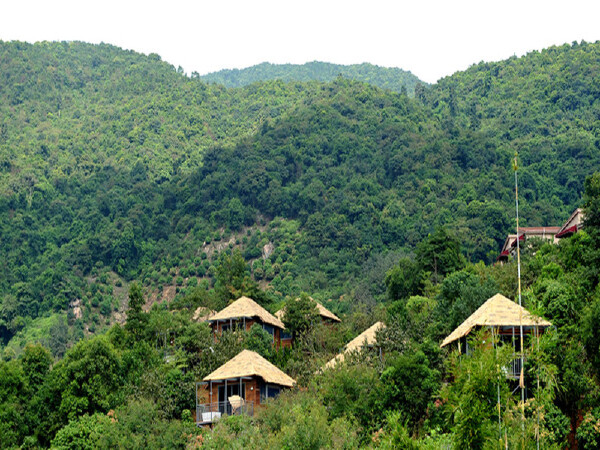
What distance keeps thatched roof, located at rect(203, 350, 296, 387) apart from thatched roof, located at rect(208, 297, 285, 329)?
7301 mm

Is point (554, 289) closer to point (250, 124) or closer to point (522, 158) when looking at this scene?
point (522, 158)

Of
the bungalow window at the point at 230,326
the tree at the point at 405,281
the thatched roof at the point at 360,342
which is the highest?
the tree at the point at 405,281

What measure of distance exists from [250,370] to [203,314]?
661 inches

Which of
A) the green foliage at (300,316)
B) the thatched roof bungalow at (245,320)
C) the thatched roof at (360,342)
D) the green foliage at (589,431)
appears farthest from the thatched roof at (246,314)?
the green foliage at (589,431)

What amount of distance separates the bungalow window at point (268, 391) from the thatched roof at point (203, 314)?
13.2m

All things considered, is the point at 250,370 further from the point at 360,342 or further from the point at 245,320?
the point at 245,320

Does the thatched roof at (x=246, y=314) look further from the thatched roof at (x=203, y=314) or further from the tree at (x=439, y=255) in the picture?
the tree at (x=439, y=255)

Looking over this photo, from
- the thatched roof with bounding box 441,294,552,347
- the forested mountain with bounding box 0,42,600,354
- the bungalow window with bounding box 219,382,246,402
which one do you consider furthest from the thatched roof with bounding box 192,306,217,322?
the thatched roof with bounding box 441,294,552,347

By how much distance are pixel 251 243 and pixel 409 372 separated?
71196 millimetres

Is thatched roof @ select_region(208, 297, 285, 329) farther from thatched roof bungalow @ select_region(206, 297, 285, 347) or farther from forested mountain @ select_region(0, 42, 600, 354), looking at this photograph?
forested mountain @ select_region(0, 42, 600, 354)

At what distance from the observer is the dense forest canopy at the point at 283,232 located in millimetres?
42406

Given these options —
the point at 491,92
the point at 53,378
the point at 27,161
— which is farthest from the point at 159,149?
the point at 53,378

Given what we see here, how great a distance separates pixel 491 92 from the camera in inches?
6112

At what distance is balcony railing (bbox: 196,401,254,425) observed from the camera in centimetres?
4624
